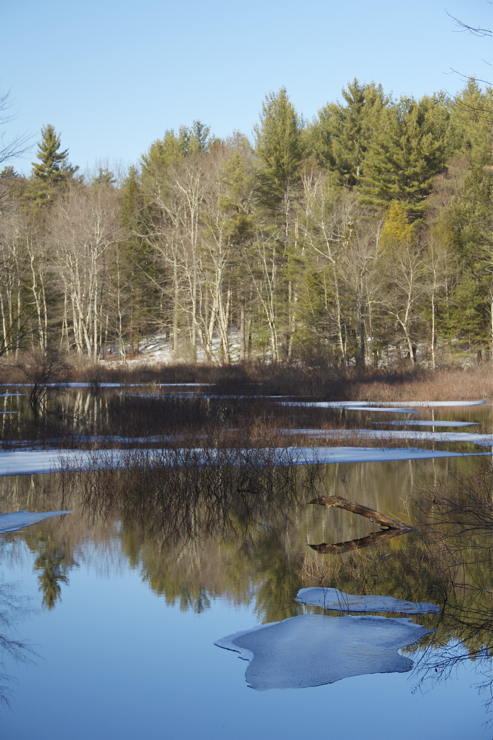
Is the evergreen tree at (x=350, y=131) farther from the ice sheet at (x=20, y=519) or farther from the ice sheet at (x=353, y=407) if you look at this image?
the ice sheet at (x=20, y=519)

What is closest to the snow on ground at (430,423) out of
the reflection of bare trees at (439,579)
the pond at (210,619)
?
the pond at (210,619)

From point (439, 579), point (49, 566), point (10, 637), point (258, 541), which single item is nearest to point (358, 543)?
point (258, 541)

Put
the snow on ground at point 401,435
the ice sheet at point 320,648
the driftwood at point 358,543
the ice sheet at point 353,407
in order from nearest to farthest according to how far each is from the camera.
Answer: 1. the ice sheet at point 320,648
2. the driftwood at point 358,543
3. the snow on ground at point 401,435
4. the ice sheet at point 353,407

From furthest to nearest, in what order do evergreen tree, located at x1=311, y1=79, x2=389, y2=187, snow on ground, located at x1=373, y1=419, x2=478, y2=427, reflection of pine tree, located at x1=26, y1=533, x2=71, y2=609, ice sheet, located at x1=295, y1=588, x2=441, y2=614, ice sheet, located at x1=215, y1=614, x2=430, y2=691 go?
evergreen tree, located at x1=311, y1=79, x2=389, y2=187 → snow on ground, located at x1=373, y1=419, x2=478, y2=427 → reflection of pine tree, located at x1=26, y1=533, x2=71, y2=609 → ice sheet, located at x1=295, y1=588, x2=441, y2=614 → ice sheet, located at x1=215, y1=614, x2=430, y2=691

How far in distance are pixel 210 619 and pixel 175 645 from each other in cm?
53

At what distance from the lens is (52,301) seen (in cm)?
5188

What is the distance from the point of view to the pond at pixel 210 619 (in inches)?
159

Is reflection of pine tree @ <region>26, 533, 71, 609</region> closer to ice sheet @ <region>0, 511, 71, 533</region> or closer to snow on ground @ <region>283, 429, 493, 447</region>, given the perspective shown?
ice sheet @ <region>0, 511, 71, 533</region>

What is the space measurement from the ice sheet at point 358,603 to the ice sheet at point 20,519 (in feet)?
12.6

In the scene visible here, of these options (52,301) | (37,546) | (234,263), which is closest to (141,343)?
(52,301)

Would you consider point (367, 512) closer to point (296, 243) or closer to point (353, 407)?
point (353, 407)

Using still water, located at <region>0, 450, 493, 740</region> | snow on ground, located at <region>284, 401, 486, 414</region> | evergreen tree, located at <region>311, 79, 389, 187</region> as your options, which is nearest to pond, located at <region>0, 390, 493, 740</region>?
still water, located at <region>0, 450, 493, 740</region>

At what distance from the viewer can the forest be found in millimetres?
36312

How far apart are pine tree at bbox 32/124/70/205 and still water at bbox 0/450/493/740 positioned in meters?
50.2
